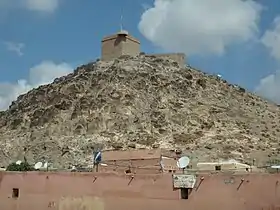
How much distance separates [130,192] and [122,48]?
118 ft

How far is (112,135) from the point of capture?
45219 mm

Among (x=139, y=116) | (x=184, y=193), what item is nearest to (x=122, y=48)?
(x=139, y=116)

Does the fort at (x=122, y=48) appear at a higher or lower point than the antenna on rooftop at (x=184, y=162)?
higher

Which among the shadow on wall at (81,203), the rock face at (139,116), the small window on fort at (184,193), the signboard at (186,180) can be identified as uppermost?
the rock face at (139,116)

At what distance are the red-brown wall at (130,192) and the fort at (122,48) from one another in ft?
105

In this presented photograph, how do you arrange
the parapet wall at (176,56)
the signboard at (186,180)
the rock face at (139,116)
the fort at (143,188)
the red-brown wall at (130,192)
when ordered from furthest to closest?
the parapet wall at (176,56)
the rock face at (139,116)
the signboard at (186,180)
the fort at (143,188)
the red-brown wall at (130,192)

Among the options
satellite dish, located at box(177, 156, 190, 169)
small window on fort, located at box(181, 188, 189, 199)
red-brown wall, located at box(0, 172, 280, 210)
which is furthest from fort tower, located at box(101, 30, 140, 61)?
small window on fort, located at box(181, 188, 189, 199)

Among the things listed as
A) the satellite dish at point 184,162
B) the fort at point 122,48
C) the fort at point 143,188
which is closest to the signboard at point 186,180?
the fort at point 143,188

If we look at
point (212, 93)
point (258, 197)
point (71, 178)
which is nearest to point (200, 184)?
point (258, 197)

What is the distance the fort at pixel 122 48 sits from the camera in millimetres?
52116

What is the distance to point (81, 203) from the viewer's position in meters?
19.5

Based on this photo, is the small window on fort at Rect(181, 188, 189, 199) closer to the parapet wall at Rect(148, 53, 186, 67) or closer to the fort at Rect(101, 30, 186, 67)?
the fort at Rect(101, 30, 186, 67)

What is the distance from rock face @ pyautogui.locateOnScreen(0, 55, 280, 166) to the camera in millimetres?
43156

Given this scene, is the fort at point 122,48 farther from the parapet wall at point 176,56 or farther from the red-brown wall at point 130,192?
the red-brown wall at point 130,192
